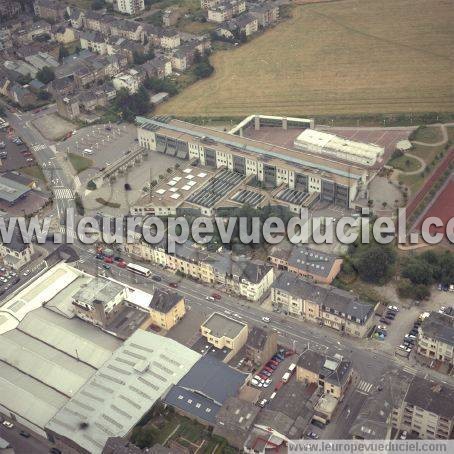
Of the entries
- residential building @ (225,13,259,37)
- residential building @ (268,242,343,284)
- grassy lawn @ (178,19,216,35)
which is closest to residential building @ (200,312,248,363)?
residential building @ (268,242,343,284)

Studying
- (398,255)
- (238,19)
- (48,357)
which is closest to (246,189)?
(398,255)

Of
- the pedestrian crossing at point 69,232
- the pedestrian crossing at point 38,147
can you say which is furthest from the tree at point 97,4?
the pedestrian crossing at point 69,232

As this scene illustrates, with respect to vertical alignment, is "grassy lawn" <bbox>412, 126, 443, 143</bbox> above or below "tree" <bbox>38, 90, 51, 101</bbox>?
below

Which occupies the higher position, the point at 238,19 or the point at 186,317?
the point at 238,19

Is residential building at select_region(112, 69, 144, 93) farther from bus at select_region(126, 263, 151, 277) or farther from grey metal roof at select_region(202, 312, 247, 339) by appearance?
grey metal roof at select_region(202, 312, 247, 339)

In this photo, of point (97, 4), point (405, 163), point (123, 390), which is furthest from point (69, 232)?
point (97, 4)

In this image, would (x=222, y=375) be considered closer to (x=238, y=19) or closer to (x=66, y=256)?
(x=66, y=256)
